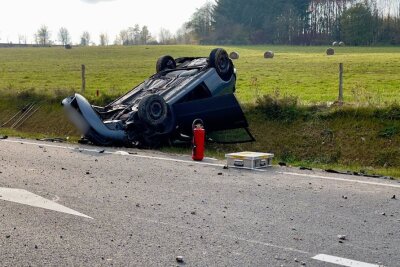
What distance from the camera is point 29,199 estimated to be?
22.2 feet

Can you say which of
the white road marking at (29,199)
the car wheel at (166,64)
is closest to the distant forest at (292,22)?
the car wheel at (166,64)

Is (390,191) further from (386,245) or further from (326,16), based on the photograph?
(326,16)

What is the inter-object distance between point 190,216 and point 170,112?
5729mm

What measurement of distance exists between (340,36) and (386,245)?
84489mm

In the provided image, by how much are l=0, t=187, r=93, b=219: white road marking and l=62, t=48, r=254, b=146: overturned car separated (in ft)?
14.1

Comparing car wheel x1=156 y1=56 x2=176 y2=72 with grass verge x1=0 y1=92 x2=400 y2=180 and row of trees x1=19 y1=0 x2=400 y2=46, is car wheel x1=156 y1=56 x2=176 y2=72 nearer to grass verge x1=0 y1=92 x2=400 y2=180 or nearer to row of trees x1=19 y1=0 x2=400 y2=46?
grass verge x1=0 y1=92 x2=400 y2=180

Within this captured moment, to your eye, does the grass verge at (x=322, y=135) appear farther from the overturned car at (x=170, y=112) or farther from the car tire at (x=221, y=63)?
the car tire at (x=221, y=63)

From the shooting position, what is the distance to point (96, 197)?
6.86 metres

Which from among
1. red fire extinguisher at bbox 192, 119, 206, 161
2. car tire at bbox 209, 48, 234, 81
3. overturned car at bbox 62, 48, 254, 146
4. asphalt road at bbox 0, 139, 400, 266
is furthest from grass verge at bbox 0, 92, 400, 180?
asphalt road at bbox 0, 139, 400, 266

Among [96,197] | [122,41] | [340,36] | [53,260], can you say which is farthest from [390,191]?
[122,41]

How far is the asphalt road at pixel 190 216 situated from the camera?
187 inches

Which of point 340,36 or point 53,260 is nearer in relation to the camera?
point 53,260

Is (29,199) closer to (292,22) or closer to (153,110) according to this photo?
(153,110)

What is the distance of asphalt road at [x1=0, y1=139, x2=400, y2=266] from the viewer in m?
4.75
